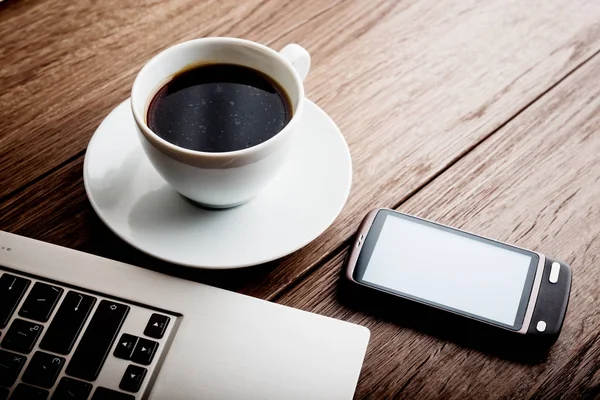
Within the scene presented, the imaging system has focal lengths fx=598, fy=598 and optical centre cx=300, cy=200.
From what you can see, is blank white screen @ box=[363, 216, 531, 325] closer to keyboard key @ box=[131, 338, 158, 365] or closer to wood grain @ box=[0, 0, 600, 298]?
wood grain @ box=[0, 0, 600, 298]

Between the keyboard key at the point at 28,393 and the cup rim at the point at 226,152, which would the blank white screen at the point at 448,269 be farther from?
the keyboard key at the point at 28,393

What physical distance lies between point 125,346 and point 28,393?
78 millimetres

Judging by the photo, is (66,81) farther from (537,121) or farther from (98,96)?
(537,121)

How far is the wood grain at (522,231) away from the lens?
527 mm

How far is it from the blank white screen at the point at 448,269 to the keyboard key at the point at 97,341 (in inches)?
8.9

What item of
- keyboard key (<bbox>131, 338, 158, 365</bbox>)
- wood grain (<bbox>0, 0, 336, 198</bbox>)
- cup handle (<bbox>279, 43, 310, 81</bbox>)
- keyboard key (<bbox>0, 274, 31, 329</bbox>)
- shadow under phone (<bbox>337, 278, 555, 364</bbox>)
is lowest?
shadow under phone (<bbox>337, 278, 555, 364</bbox>)

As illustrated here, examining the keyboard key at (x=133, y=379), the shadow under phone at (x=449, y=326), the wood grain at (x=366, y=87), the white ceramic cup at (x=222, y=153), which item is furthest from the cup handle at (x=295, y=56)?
the keyboard key at (x=133, y=379)

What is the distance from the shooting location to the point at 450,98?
717 mm

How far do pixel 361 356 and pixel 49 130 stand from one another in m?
0.42

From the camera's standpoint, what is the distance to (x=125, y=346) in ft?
1.59

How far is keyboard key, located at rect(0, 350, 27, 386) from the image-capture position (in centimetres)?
47

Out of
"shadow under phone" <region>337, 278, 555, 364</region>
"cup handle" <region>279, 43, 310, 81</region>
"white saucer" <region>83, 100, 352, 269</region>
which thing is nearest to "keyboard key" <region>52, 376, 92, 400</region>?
"white saucer" <region>83, 100, 352, 269</region>

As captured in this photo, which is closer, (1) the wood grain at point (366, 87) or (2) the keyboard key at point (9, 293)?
(2) the keyboard key at point (9, 293)

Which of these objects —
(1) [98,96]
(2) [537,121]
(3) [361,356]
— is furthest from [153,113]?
(2) [537,121]
